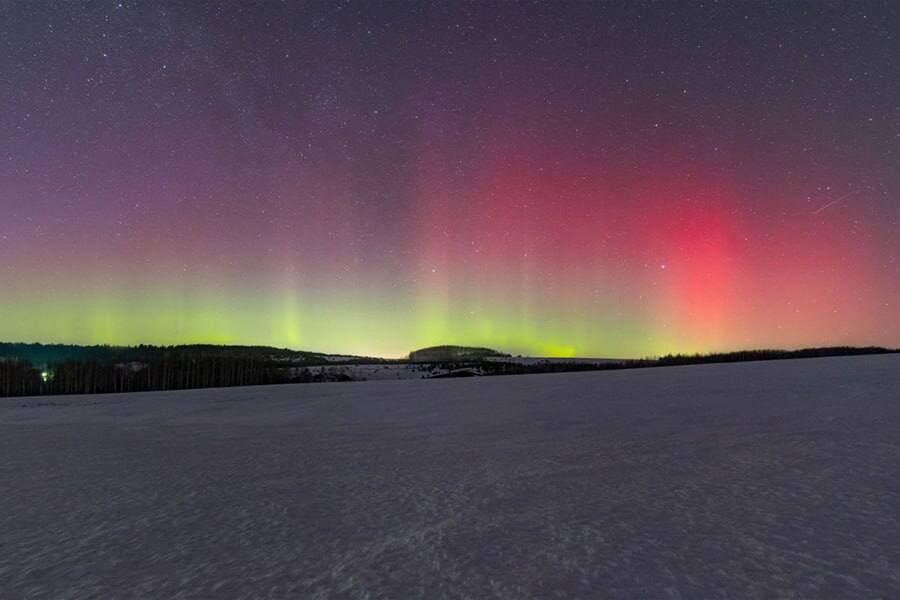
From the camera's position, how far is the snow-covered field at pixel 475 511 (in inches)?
116

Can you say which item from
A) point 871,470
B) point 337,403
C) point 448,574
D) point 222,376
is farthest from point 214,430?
point 222,376

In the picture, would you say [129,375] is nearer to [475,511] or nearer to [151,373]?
[151,373]

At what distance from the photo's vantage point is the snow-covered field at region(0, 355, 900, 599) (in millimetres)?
2936

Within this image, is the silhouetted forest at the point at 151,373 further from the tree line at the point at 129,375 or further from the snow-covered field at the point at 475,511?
the snow-covered field at the point at 475,511

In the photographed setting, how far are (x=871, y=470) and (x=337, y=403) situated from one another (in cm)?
1274

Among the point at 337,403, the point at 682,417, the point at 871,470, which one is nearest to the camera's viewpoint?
the point at 871,470

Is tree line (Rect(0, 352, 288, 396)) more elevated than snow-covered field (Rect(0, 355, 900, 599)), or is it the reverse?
tree line (Rect(0, 352, 288, 396))

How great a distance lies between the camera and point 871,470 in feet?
16.1

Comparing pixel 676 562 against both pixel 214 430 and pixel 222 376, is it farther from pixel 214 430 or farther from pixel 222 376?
pixel 222 376

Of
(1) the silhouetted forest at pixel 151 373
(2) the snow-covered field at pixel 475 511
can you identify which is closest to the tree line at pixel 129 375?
(1) the silhouetted forest at pixel 151 373

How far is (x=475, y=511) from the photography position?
4.23m

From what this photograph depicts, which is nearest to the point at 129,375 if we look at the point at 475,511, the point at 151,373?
the point at 151,373

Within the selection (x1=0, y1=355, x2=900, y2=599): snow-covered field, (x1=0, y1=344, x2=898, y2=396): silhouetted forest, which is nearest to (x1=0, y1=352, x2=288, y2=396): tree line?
(x1=0, y1=344, x2=898, y2=396): silhouetted forest

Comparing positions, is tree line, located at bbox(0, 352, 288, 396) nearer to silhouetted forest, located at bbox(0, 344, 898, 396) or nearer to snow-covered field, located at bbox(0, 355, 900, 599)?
silhouetted forest, located at bbox(0, 344, 898, 396)
